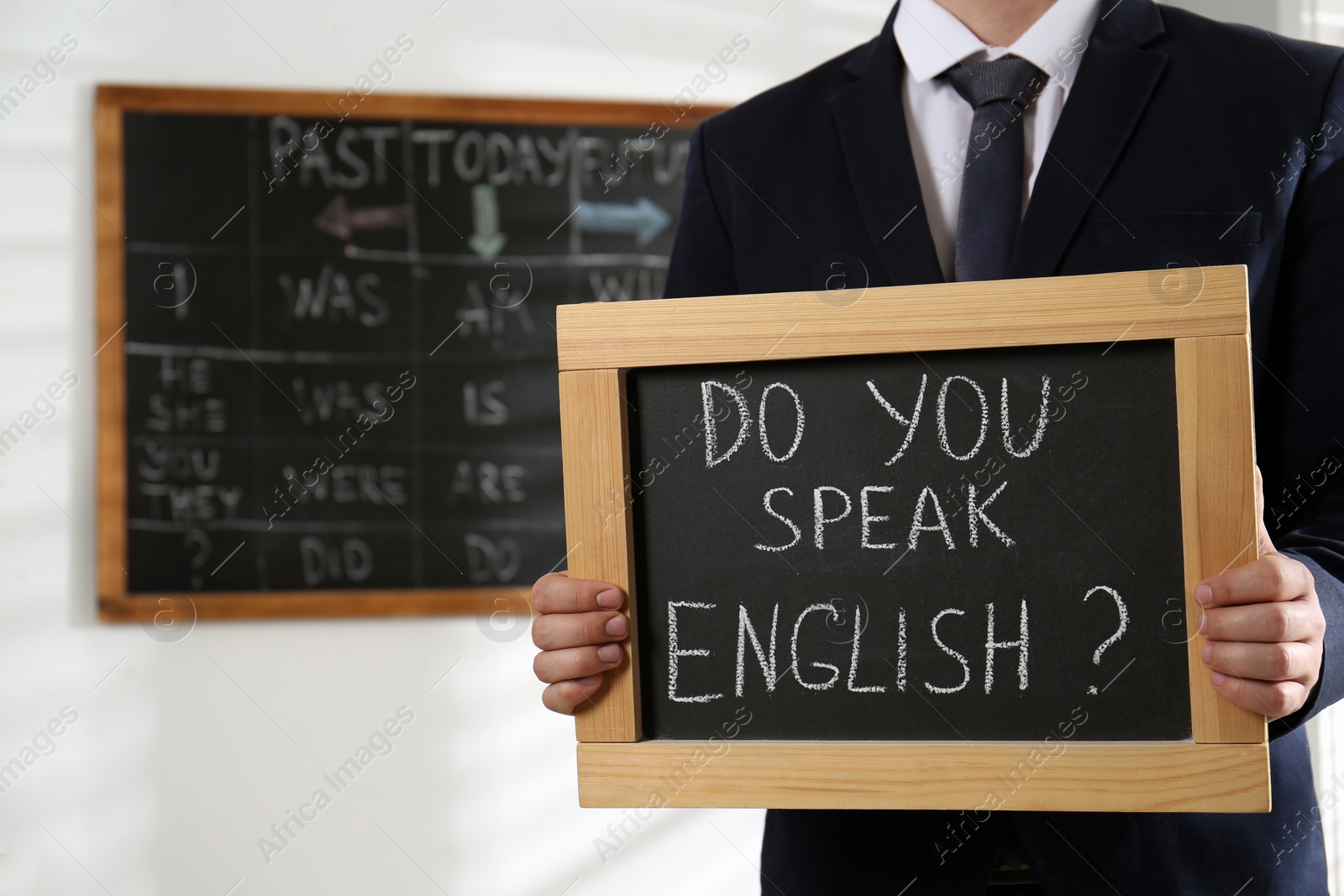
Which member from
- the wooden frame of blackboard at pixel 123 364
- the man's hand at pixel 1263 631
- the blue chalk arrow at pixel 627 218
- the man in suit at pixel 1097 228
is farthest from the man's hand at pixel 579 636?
the blue chalk arrow at pixel 627 218

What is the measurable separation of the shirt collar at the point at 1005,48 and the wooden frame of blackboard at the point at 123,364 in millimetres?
1362

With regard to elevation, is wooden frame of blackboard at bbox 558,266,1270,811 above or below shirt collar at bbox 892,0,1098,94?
below

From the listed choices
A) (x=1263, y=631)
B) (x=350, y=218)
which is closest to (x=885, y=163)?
(x=1263, y=631)

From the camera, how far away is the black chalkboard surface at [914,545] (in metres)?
0.75

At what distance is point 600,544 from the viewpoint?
0.82m

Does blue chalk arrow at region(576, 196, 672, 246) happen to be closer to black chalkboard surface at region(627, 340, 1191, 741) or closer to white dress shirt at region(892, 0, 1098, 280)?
white dress shirt at region(892, 0, 1098, 280)

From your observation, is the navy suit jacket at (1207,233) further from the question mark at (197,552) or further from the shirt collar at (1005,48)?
the question mark at (197,552)

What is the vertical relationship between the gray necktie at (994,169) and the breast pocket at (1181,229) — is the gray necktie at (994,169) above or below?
above

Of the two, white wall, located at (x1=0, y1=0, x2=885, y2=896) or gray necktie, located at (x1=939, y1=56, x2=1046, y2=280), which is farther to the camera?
white wall, located at (x1=0, y1=0, x2=885, y2=896)

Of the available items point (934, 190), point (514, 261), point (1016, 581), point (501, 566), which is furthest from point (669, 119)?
point (1016, 581)

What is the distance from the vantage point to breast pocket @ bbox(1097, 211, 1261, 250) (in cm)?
90

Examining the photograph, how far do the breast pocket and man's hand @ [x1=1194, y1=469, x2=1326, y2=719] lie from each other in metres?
0.32

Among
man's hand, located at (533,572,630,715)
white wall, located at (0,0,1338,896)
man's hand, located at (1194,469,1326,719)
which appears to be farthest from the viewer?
white wall, located at (0,0,1338,896)

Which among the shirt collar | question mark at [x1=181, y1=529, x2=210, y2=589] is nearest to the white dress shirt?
the shirt collar
